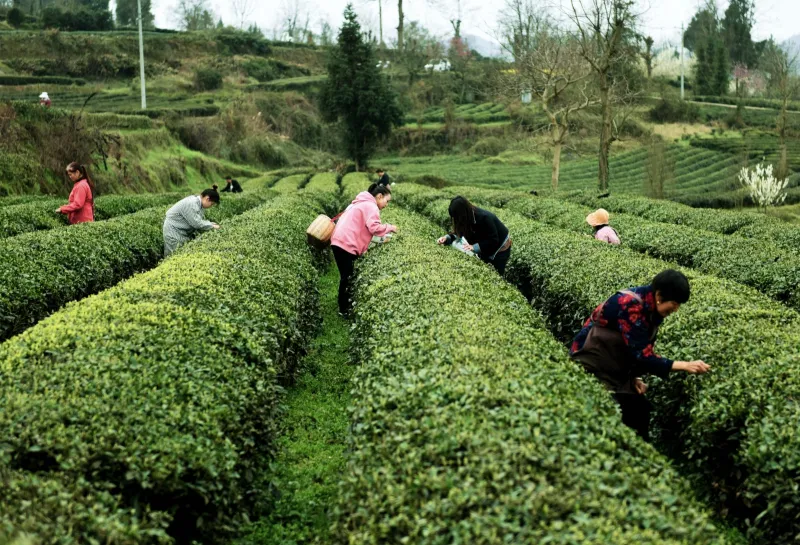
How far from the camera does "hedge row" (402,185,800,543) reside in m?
4.86

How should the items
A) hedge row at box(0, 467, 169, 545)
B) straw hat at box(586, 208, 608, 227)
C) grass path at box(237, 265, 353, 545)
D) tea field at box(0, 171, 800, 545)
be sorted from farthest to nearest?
straw hat at box(586, 208, 608, 227) → grass path at box(237, 265, 353, 545) → tea field at box(0, 171, 800, 545) → hedge row at box(0, 467, 169, 545)

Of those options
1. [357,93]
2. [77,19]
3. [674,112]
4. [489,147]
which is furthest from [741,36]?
[77,19]

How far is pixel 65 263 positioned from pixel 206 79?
67.4 m

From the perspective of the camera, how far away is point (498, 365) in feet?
17.3

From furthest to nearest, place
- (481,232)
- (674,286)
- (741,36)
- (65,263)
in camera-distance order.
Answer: (741,36), (65,263), (481,232), (674,286)

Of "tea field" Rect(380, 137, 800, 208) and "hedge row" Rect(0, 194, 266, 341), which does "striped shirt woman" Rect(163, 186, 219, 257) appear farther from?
"tea field" Rect(380, 137, 800, 208)

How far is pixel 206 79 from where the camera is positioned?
73750 millimetres

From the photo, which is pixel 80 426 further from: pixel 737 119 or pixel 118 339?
pixel 737 119

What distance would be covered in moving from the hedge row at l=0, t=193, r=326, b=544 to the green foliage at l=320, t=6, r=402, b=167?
4844cm

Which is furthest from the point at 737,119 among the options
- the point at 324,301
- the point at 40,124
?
the point at 324,301

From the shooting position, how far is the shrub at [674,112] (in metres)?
→ 70.1

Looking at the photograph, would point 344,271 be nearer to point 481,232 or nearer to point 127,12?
point 481,232

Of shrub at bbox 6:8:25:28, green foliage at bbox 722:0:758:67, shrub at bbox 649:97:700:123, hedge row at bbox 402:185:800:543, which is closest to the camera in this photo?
hedge row at bbox 402:185:800:543

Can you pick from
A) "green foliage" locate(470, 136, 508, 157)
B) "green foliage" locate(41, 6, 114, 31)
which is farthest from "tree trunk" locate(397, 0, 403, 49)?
"green foliage" locate(41, 6, 114, 31)
